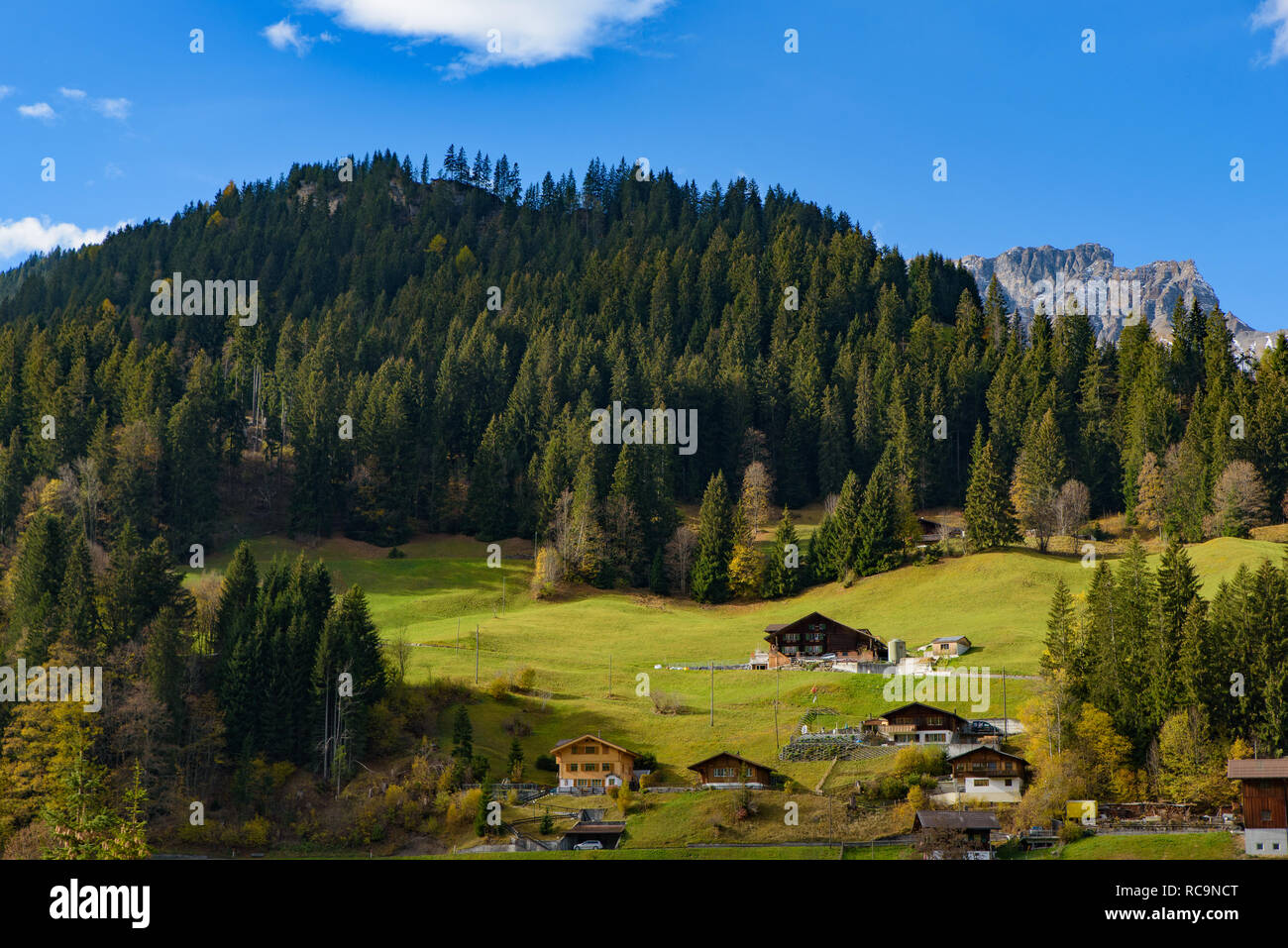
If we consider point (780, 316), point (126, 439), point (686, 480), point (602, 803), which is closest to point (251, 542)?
point (126, 439)

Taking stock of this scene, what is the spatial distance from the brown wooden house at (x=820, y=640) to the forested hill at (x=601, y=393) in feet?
108

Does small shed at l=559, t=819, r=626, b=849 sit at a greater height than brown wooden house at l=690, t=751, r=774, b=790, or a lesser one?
lesser

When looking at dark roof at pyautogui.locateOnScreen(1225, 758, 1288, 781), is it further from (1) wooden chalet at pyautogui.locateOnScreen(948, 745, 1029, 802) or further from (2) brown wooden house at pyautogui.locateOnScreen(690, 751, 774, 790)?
(2) brown wooden house at pyautogui.locateOnScreen(690, 751, 774, 790)

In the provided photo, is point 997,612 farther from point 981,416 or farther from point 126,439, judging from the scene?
point 126,439

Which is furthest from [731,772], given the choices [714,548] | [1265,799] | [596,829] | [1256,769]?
[714,548]

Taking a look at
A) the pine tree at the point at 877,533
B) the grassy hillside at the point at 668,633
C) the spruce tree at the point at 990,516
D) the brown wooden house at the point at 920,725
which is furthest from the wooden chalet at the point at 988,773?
the spruce tree at the point at 990,516

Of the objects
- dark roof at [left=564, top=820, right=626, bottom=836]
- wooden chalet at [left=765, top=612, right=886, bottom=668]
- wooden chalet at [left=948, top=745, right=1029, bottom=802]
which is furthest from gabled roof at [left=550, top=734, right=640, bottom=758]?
wooden chalet at [left=765, top=612, right=886, bottom=668]

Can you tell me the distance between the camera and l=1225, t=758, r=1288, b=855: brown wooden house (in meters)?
53.4

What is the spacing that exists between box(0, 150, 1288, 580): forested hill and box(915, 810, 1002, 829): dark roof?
64.0m

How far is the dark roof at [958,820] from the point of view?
5525 cm

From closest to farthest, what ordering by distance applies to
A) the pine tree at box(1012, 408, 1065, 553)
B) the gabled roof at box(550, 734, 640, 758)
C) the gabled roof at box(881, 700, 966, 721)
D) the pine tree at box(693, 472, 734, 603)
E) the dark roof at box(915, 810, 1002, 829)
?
the dark roof at box(915, 810, 1002, 829) → the gabled roof at box(550, 734, 640, 758) → the gabled roof at box(881, 700, 966, 721) → the pine tree at box(693, 472, 734, 603) → the pine tree at box(1012, 408, 1065, 553)

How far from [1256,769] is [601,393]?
10183cm

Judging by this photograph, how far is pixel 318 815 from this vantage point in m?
65.3

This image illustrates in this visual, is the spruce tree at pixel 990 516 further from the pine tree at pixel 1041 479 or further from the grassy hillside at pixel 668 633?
the pine tree at pixel 1041 479
